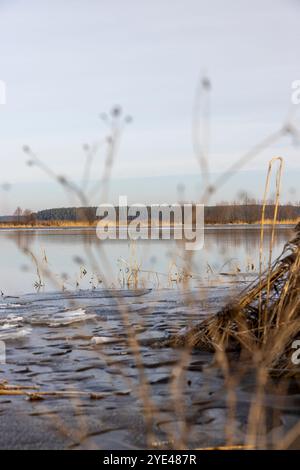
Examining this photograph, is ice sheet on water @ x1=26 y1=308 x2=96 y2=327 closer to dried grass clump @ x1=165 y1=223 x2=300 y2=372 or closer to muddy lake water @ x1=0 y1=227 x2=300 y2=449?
muddy lake water @ x1=0 y1=227 x2=300 y2=449

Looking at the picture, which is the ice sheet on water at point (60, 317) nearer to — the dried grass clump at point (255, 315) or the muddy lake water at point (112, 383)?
the muddy lake water at point (112, 383)

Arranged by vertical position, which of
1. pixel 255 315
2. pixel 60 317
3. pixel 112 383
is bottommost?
pixel 60 317

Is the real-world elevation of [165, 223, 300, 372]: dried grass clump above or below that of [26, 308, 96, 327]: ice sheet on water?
above

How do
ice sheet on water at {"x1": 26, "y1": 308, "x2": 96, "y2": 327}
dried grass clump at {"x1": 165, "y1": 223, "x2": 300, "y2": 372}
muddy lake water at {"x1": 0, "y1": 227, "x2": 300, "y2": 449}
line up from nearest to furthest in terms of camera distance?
muddy lake water at {"x1": 0, "y1": 227, "x2": 300, "y2": 449}, dried grass clump at {"x1": 165, "y1": 223, "x2": 300, "y2": 372}, ice sheet on water at {"x1": 26, "y1": 308, "x2": 96, "y2": 327}

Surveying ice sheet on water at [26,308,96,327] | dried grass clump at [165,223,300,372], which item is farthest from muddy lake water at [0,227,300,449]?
dried grass clump at [165,223,300,372]

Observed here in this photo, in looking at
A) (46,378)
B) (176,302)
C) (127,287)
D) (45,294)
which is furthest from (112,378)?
(127,287)

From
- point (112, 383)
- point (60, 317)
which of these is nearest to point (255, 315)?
point (112, 383)

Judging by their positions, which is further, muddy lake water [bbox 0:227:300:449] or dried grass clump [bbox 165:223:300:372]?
dried grass clump [bbox 165:223:300:372]

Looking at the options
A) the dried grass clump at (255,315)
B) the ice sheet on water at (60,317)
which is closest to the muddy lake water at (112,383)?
the ice sheet on water at (60,317)

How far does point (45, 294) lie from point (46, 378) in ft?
20.1

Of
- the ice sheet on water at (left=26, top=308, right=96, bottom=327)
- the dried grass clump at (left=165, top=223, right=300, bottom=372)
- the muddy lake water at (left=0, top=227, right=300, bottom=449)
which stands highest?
the dried grass clump at (left=165, top=223, right=300, bottom=372)

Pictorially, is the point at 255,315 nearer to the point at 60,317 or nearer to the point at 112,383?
the point at 112,383

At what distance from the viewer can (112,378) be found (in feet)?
15.5
